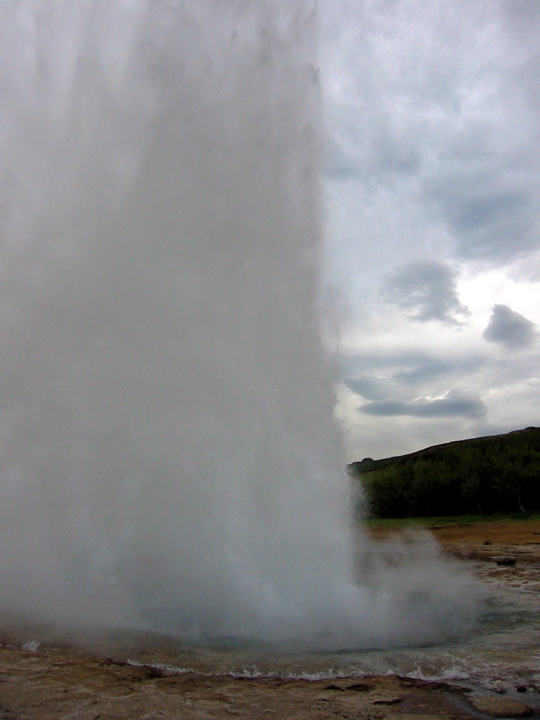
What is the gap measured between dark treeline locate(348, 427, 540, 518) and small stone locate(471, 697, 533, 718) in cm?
3456

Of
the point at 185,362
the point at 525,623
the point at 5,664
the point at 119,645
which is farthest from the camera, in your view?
the point at 185,362

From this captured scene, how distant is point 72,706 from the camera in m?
4.92

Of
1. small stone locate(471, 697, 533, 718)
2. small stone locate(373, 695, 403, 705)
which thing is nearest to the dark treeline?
small stone locate(471, 697, 533, 718)

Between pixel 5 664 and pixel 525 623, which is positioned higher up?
pixel 5 664

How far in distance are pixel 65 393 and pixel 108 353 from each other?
1.10 m

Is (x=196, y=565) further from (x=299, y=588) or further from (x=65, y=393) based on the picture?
(x=65, y=393)

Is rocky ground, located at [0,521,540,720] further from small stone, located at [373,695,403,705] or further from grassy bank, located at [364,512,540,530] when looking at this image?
grassy bank, located at [364,512,540,530]

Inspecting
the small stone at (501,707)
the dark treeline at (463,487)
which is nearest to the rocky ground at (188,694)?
the small stone at (501,707)

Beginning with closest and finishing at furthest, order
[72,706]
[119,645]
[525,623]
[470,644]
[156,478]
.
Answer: [72,706], [119,645], [470,644], [525,623], [156,478]

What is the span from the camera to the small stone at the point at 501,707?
4.94m

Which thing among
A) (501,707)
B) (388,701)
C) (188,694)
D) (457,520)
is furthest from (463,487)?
(188,694)

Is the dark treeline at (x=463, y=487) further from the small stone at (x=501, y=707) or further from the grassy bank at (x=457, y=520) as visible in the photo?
the small stone at (x=501, y=707)

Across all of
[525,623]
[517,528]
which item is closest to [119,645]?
[525,623]

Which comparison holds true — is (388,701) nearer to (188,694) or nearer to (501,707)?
(501,707)
